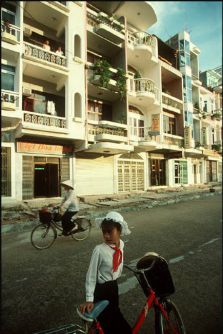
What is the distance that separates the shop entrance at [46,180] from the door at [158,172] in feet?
3.05

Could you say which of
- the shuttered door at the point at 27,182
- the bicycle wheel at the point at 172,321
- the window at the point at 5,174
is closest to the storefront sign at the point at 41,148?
the shuttered door at the point at 27,182

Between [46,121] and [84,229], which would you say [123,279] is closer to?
[84,229]

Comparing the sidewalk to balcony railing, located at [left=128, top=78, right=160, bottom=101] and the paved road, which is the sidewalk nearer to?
the paved road

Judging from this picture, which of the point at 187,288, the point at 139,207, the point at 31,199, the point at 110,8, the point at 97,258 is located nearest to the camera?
the point at 110,8

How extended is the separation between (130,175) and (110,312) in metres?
1.07

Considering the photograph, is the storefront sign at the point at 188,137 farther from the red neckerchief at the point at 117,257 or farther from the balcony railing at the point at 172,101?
the red neckerchief at the point at 117,257

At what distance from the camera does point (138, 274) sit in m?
2.03

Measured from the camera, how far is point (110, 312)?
1.88 m

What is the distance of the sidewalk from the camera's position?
1.51 metres

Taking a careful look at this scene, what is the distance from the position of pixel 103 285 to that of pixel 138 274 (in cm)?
30

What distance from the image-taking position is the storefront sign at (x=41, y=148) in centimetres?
205

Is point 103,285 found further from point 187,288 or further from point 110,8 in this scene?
point 187,288

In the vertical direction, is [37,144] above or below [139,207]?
above

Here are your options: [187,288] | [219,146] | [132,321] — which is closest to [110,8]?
[219,146]
